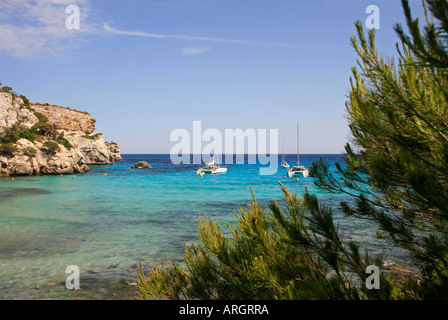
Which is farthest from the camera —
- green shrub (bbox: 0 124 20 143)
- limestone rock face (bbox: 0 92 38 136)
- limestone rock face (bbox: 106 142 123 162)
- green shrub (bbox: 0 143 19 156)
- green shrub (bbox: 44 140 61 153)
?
limestone rock face (bbox: 106 142 123 162)

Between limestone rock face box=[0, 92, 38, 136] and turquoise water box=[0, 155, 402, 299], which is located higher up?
limestone rock face box=[0, 92, 38, 136]

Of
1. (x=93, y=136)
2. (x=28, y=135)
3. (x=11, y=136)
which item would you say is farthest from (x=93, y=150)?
(x=11, y=136)

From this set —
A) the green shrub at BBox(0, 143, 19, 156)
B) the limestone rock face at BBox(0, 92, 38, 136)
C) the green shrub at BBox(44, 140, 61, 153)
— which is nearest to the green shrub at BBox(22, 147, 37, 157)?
the green shrub at BBox(0, 143, 19, 156)

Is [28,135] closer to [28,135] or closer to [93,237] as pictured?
[28,135]

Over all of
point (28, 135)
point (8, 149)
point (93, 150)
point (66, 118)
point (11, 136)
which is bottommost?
point (93, 150)

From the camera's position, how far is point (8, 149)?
41.2 m

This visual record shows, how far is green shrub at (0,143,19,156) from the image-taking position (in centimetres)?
4054

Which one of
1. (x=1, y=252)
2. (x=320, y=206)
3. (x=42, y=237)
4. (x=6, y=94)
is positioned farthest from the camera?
(x=6, y=94)

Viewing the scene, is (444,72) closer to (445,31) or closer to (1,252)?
(445,31)

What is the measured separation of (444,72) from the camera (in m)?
Answer: 2.96

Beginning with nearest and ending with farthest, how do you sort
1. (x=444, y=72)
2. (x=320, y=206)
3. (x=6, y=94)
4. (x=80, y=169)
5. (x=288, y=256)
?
(x=320, y=206) → (x=444, y=72) → (x=288, y=256) → (x=6, y=94) → (x=80, y=169)

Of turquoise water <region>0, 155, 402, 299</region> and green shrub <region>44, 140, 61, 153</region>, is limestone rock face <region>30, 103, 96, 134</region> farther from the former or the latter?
turquoise water <region>0, 155, 402, 299</region>
